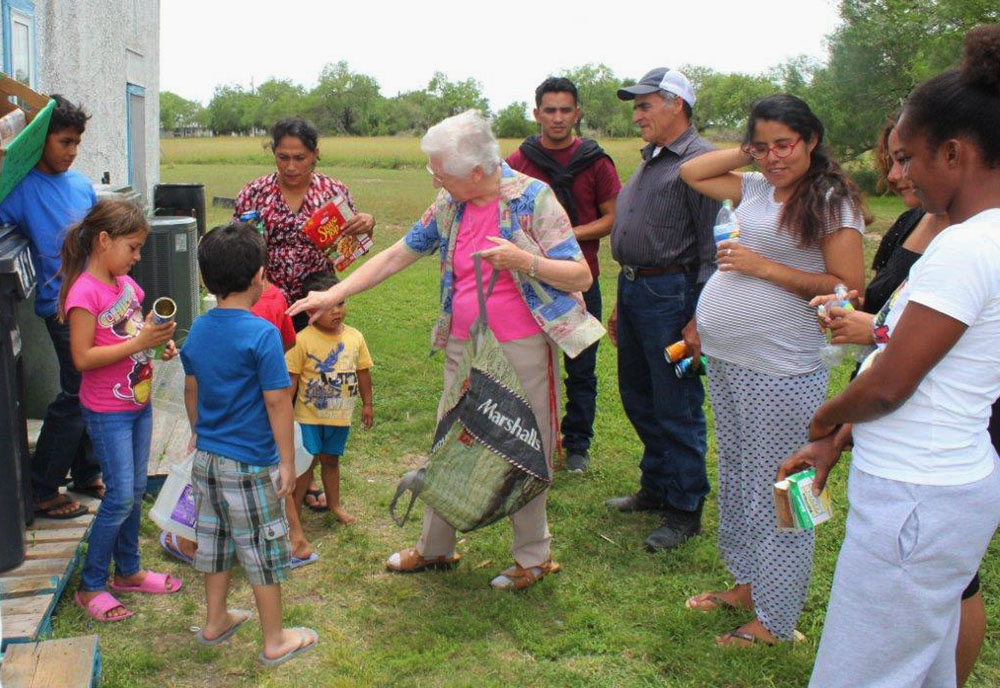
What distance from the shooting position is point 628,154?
113 ft

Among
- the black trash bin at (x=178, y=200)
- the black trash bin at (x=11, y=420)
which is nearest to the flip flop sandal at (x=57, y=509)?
the black trash bin at (x=11, y=420)

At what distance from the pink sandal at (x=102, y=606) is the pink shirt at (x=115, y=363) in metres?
0.77

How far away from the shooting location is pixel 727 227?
3.45 meters

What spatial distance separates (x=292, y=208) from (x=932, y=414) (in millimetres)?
Result: 3263

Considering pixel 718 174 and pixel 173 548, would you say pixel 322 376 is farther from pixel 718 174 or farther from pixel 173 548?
pixel 718 174

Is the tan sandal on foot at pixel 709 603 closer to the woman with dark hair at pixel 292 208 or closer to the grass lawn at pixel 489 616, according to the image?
the grass lawn at pixel 489 616

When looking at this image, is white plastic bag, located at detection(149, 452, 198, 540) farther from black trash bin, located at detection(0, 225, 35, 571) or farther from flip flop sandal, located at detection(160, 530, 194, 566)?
flip flop sandal, located at detection(160, 530, 194, 566)

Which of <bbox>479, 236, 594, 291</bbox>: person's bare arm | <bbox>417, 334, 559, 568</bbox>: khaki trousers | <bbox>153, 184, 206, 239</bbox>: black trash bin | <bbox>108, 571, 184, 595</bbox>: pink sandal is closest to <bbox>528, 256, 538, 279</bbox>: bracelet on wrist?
<bbox>479, 236, 594, 291</bbox>: person's bare arm

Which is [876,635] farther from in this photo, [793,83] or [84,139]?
[793,83]

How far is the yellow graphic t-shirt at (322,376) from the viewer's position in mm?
4562

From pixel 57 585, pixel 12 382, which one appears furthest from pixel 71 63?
pixel 57 585

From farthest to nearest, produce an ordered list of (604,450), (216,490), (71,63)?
(71,63)
(604,450)
(216,490)

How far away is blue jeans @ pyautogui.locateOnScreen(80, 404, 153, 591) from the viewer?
3666 mm

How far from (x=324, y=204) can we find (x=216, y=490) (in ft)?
5.31
